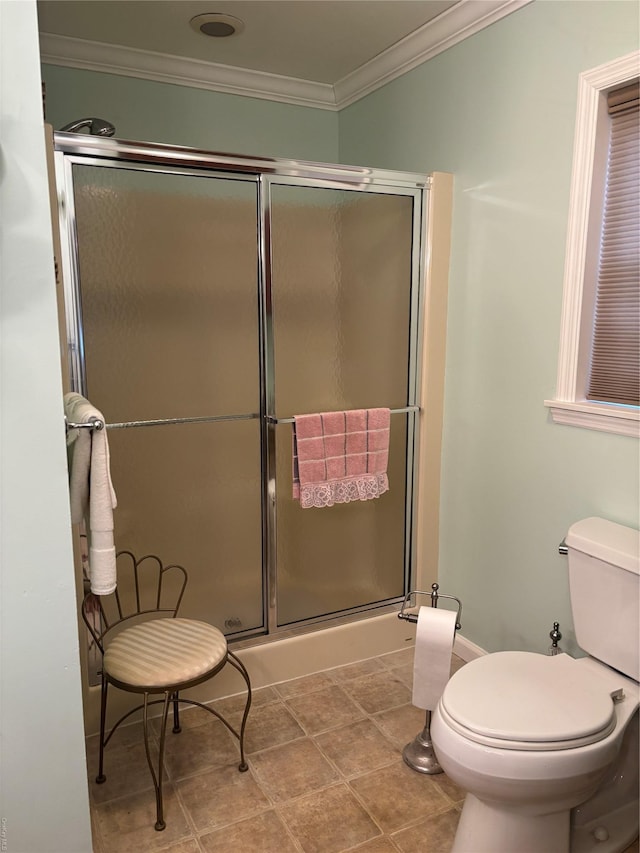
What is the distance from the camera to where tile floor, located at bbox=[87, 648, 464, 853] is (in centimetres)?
170

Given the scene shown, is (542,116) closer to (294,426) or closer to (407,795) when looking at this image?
(294,426)

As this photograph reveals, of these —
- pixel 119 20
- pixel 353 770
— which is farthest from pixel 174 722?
pixel 119 20

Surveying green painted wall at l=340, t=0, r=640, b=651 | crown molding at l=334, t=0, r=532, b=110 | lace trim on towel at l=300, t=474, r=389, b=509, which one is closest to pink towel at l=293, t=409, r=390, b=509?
lace trim on towel at l=300, t=474, r=389, b=509

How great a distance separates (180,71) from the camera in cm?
267

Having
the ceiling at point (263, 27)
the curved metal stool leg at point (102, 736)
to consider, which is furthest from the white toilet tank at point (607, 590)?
the ceiling at point (263, 27)

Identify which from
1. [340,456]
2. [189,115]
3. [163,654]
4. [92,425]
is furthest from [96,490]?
[189,115]

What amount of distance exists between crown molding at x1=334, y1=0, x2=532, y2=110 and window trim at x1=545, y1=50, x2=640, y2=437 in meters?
A: 0.44

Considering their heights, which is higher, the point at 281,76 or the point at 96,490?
the point at 281,76

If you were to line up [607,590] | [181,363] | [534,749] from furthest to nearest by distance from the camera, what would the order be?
[181,363] → [607,590] → [534,749]

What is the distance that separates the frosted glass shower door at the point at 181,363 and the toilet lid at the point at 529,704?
964 mm

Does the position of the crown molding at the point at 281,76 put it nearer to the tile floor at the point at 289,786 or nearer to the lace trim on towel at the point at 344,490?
the lace trim on towel at the point at 344,490

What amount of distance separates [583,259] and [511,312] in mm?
323

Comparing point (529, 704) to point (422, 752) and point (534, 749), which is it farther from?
point (422, 752)

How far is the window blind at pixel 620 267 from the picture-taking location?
1788 millimetres
